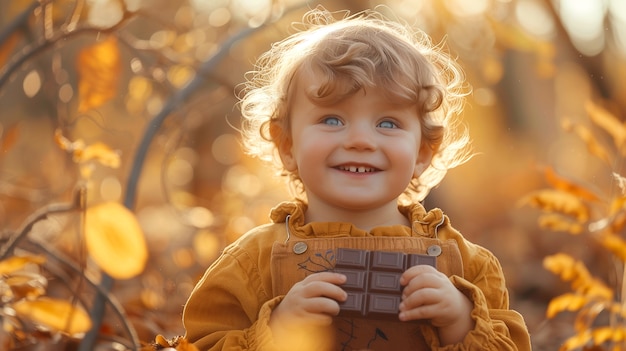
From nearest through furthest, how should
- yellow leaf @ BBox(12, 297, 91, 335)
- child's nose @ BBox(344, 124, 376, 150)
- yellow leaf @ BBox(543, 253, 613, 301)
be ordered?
child's nose @ BBox(344, 124, 376, 150)
yellow leaf @ BBox(12, 297, 91, 335)
yellow leaf @ BBox(543, 253, 613, 301)

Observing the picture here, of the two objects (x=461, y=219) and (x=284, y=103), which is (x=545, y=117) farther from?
(x=284, y=103)

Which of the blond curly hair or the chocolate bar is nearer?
the chocolate bar

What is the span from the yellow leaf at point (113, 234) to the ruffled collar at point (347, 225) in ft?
1.71

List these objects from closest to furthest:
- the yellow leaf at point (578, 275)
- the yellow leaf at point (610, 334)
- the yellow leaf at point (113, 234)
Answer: the yellow leaf at point (113, 234)
the yellow leaf at point (610, 334)
the yellow leaf at point (578, 275)

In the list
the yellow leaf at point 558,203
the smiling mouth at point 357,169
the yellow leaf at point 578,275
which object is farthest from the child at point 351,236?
the yellow leaf at point 578,275

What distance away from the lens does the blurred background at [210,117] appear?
306 centimetres

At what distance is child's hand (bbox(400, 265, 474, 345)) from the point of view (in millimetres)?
1941

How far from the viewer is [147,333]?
3416 mm

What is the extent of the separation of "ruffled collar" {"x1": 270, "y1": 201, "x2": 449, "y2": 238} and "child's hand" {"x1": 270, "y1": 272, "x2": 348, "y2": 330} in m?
0.20

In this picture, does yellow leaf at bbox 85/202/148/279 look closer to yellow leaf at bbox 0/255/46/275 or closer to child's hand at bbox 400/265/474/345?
yellow leaf at bbox 0/255/46/275

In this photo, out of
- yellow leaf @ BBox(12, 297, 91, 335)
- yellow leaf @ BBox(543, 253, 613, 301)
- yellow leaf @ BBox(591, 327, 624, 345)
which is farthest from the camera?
yellow leaf @ BBox(543, 253, 613, 301)

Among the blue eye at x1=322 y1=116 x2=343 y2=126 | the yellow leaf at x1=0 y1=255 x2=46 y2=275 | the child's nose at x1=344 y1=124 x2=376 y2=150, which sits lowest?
the yellow leaf at x1=0 y1=255 x2=46 y2=275

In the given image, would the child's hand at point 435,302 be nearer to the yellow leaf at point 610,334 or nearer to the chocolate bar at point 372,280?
the chocolate bar at point 372,280

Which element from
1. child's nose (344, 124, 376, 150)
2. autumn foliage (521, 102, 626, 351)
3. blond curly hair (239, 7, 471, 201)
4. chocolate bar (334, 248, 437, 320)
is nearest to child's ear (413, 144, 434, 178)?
blond curly hair (239, 7, 471, 201)
